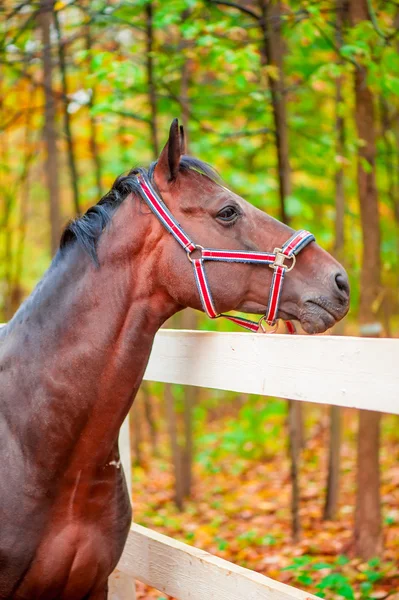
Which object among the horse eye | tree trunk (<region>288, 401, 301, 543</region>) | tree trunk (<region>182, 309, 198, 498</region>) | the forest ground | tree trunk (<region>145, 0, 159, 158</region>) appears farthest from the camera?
tree trunk (<region>182, 309, 198, 498</region>)

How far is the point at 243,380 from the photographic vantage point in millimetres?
2703

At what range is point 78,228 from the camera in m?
2.83

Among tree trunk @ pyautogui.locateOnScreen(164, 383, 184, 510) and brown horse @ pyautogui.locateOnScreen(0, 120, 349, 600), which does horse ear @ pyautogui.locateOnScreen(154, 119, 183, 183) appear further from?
tree trunk @ pyautogui.locateOnScreen(164, 383, 184, 510)

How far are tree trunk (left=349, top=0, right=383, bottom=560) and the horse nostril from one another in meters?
2.60

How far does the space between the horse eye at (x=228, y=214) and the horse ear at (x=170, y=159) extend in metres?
0.28

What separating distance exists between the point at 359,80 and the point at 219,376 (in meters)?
3.50

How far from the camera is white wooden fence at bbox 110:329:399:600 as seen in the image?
209 centimetres

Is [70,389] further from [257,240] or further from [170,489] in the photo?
[170,489]

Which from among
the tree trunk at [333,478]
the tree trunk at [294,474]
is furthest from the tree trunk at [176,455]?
the tree trunk at [294,474]

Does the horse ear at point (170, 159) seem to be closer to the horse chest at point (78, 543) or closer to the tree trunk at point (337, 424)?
the horse chest at point (78, 543)

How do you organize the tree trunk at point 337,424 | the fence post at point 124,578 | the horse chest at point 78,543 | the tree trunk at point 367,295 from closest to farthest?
the horse chest at point 78,543 < the fence post at point 124,578 < the tree trunk at point 367,295 < the tree trunk at point 337,424

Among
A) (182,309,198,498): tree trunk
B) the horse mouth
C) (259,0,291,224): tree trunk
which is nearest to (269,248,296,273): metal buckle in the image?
the horse mouth

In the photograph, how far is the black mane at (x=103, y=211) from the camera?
2.79m

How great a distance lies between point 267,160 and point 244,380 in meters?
7.33
